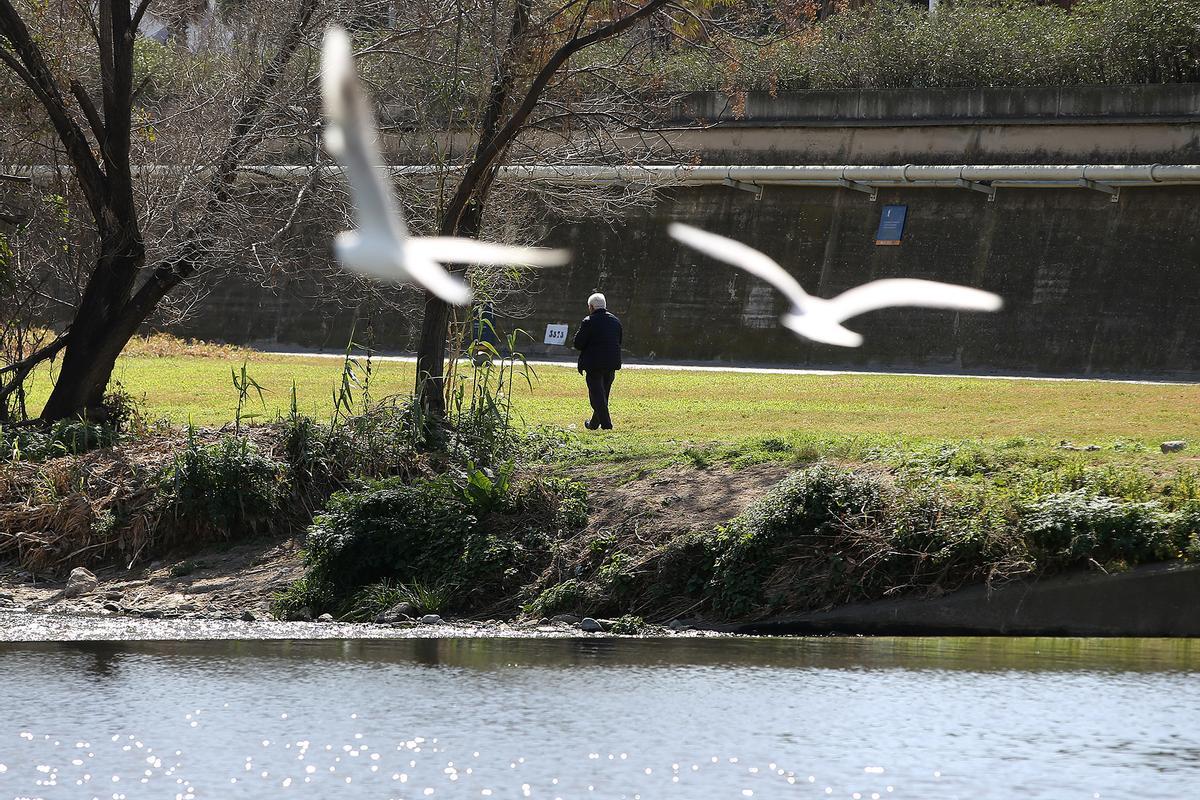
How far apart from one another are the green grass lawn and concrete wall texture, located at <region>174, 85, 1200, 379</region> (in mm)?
4445

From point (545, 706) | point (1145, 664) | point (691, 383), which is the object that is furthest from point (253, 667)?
point (691, 383)

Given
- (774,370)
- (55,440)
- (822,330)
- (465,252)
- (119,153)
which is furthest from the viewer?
(774,370)

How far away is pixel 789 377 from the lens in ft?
95.6

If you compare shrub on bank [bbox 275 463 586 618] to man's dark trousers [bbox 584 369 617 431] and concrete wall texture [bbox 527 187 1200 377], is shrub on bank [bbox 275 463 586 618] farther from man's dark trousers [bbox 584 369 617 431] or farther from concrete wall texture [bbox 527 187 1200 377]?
concrete wall texture [bbox 527 187 1200 377]

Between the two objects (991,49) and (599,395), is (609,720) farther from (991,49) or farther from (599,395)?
(991,49)

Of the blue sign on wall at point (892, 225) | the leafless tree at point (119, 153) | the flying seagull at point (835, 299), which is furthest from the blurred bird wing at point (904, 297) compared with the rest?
the blue sign on wall at point (892, 225)

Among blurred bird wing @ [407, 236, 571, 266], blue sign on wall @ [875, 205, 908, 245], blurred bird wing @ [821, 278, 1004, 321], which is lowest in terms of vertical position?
blurred bird wing @ [407, 236, 571, 266]

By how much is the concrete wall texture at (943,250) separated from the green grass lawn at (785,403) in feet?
14.6

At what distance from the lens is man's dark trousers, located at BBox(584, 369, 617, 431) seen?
1888 centimetres

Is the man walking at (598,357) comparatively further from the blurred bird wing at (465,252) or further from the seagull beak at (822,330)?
the blurred bird wing at (465,252)

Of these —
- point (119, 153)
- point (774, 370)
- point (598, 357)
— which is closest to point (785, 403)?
point (598, 357)

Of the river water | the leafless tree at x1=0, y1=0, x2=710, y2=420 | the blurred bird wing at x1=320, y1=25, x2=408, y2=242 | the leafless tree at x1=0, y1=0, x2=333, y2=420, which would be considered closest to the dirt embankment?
the river water

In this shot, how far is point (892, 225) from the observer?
34500 millimetres

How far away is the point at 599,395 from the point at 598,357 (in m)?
0.45
